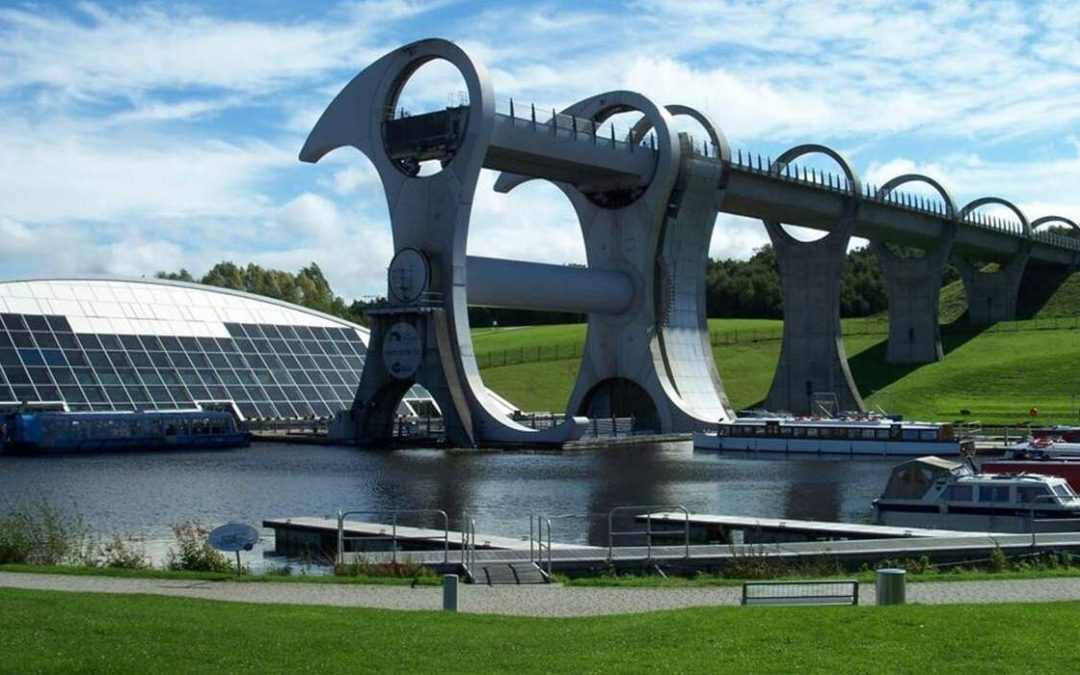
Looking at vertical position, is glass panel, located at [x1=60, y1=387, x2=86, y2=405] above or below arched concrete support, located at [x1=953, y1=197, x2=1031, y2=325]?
below

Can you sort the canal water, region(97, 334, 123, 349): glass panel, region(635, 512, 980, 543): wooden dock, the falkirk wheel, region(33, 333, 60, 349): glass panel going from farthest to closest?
region(97, 334, 123, 349): glass panel → region(33, 333, 60, 349): glass panel → the falkirk wheel → the canal water → region(635, 512, 980, 543): wooden dock

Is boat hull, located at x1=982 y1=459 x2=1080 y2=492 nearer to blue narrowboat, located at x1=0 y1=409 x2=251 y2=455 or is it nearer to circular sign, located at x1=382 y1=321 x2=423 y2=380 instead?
circular sign, located at x1=382 y1=321 x2=423 y2=380

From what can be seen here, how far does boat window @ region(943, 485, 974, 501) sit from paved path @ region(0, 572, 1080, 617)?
11173 millimetres

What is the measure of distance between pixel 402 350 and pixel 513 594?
150 feet

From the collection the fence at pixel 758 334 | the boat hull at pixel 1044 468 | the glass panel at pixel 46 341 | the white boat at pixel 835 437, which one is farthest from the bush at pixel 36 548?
the fence at pixel 758 334

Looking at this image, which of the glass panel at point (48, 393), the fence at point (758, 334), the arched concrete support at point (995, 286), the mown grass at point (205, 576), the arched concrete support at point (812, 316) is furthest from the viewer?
the arched concrete support at point (995, 286)

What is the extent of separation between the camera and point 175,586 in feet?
69.2

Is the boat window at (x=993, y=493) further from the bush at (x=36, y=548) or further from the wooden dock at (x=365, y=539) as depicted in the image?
the bush at (x=36, y=548)

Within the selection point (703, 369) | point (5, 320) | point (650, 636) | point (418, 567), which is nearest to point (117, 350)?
point (5, 320)

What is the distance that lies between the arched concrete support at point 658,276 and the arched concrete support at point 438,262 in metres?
12.0

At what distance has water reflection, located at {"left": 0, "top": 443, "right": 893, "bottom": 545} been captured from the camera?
3672cm

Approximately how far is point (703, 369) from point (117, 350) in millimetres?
31248

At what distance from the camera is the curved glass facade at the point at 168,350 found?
227 feet

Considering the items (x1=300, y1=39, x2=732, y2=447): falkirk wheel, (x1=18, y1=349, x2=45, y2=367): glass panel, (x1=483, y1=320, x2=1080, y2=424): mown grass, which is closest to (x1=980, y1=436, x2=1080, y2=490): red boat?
(x1=300, y1=39, x2=732, y2=447): falkirk wheel
